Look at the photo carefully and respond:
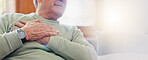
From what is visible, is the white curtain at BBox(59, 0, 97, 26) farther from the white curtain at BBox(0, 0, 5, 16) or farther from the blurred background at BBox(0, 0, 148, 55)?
the white curtain at BBox(0, 0, 5, 16)

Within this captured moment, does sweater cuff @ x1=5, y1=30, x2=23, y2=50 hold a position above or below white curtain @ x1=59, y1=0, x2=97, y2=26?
above

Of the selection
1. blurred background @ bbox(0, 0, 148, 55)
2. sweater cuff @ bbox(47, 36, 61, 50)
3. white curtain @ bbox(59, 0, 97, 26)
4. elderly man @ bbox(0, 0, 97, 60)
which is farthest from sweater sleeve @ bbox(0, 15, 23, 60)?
white curtain @ bbox(59, 0, 97, 26)

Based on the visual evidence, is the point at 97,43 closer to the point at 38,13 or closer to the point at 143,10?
the point at 38,13

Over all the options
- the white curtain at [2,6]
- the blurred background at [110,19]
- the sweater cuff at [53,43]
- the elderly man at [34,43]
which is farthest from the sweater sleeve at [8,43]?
the white curtain at [2,6]

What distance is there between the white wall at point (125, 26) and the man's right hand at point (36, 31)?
103 centimetres

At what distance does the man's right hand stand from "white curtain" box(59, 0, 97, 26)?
1.90 m

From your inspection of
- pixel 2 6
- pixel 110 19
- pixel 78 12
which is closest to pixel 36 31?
pixel 2 6

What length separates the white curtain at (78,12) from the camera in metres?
2.89

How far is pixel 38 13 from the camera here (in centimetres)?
118

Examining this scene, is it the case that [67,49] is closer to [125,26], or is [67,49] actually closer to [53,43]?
[53,43]

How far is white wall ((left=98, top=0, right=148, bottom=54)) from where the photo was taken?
1.90 m

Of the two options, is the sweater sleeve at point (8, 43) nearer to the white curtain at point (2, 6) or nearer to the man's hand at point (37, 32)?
the man's hand at point (37, 32)

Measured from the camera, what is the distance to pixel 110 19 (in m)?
2.93

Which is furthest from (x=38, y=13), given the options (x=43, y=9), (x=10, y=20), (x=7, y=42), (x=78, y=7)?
(x=78, y=7)
